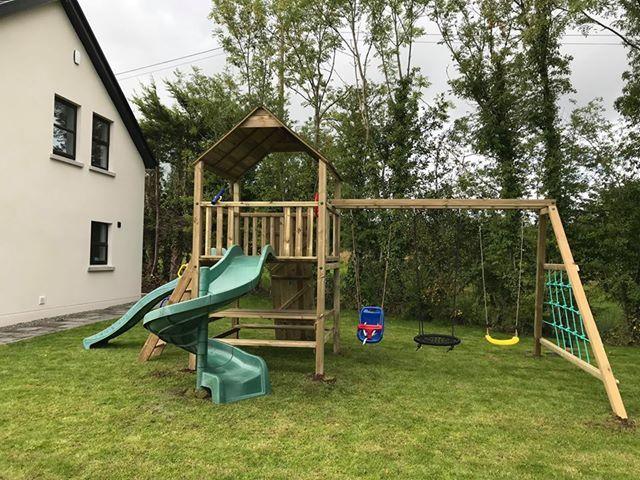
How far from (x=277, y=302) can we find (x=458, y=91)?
6.70 metres

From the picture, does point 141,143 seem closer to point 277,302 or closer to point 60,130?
point 60,130

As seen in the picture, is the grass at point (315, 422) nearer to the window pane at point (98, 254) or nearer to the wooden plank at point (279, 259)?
the wooden plank at point (279, 259)

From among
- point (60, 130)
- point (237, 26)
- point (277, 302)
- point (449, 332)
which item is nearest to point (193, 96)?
point (237, 26)

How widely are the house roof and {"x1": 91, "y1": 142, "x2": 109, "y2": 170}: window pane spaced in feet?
3.86

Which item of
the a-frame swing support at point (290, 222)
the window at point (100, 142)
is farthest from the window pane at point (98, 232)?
the a-frame swing support at point (290, 222)

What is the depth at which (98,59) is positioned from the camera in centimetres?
1109

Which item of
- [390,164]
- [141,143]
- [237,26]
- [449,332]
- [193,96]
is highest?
[237,26]

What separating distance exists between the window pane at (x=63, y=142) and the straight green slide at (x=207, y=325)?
7088 mm

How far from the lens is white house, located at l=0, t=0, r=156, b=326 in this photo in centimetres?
853

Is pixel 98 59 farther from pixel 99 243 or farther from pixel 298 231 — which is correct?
pixel 298 231

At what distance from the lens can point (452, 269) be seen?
10391 millimetres

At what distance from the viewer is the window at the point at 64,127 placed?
32.9 ft

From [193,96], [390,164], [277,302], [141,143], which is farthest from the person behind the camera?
[193,96]

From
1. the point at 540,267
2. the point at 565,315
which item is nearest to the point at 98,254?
the point at 540,267
